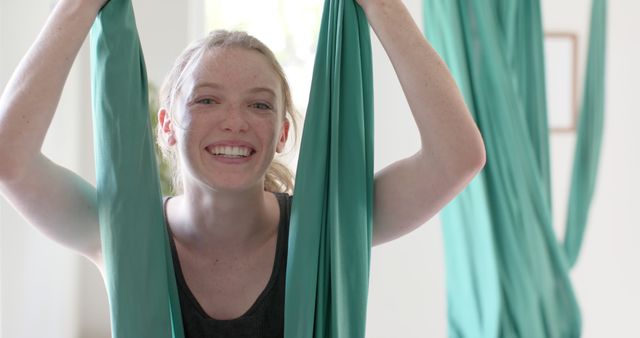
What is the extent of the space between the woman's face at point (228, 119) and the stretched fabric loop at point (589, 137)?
804 mm

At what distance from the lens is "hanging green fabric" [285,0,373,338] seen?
1.10 m

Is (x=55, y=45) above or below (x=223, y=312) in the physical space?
above

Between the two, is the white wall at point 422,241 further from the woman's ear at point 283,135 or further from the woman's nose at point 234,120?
the woman's nose at point 234,120

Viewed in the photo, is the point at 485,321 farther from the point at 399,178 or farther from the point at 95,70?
the point at 95,70

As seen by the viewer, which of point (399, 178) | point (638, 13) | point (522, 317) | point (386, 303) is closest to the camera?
point (399, 178)

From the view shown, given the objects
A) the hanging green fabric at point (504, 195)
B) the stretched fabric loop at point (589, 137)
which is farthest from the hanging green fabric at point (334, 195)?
the stretched fabric loop at point (589, 137)

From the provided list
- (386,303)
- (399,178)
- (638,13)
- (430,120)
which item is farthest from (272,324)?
(638,13)

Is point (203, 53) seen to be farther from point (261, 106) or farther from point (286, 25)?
point (286, 25)

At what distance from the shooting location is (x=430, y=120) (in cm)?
107

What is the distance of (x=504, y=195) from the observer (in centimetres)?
153

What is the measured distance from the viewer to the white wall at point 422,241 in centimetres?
198

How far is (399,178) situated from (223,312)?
13.9 inches

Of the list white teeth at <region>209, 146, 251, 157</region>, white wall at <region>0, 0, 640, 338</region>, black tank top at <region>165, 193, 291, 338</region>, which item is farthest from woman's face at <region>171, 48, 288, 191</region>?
white wall at <region>0, 0, 640, 338</region>

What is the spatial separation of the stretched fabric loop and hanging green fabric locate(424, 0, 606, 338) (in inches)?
4.5
